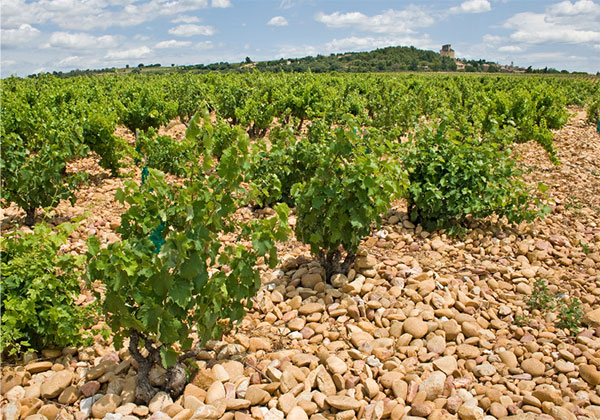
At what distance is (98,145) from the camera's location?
7.96 metres

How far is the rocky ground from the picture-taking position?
111 inches

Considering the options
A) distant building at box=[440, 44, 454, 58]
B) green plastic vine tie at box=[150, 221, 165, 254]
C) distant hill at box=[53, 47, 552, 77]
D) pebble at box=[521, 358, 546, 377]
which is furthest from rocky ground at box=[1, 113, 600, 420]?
distant building at box=[440, 44, 454, 58]

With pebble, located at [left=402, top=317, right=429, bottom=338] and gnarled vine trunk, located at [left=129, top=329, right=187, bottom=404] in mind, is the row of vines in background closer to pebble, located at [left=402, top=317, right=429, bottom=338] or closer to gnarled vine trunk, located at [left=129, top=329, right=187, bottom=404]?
gnarled vine trunk, located at [left=129, top=329, right=187, bottom=404]

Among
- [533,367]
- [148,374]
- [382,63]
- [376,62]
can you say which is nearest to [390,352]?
[533,367]

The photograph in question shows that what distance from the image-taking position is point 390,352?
3.39 meters

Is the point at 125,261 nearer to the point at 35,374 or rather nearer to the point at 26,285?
the point at 26,285

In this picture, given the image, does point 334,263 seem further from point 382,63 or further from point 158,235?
point 382,63

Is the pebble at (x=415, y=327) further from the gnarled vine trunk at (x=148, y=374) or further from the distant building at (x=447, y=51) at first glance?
the distant building at (x=447, y=51)

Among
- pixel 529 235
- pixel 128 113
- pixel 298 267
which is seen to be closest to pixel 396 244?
pixel 298 267

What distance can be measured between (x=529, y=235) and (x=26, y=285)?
5.33 m

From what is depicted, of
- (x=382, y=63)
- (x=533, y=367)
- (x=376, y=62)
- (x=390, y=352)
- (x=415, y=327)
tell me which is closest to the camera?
(x=533, y=367)


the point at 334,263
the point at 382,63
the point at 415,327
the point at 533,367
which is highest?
the point at 382,63

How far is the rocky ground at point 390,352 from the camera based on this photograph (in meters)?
2.82

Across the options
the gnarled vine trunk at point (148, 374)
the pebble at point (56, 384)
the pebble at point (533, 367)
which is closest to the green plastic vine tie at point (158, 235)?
the gnarled vine trunk at point (148, 374)
